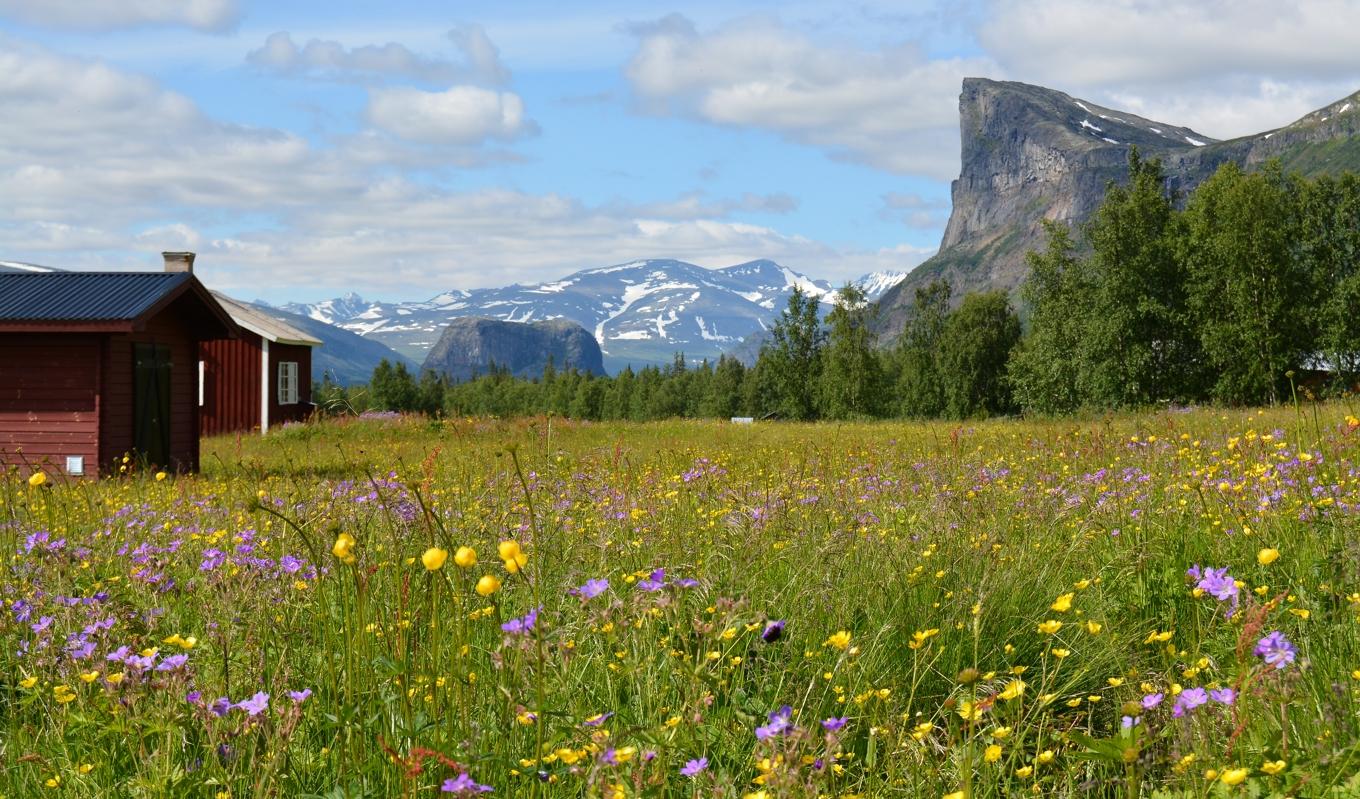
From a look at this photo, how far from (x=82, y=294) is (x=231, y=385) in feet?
50.4

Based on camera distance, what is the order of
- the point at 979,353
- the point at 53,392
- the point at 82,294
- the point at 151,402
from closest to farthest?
the point at 53,392
the point at 82,294
the point at 151,402
the point at 979,353

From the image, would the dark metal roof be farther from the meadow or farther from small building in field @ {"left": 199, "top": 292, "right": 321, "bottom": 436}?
small building in field @ {"left": 199, "top": 292, "right": 321, "bottom": 436}

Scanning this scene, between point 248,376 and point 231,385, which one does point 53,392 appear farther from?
point 248,376

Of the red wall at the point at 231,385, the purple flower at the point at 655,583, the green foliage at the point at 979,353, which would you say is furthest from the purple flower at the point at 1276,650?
the green foliage at the point at 979,353

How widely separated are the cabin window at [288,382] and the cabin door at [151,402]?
15988mm

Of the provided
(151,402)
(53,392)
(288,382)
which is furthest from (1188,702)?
(288,382)

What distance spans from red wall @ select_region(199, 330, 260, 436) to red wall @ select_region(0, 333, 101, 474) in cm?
1400

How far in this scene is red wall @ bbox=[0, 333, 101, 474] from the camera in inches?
656

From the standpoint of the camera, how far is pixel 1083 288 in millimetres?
46438

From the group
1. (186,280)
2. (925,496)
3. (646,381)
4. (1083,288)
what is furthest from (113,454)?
(646,381)

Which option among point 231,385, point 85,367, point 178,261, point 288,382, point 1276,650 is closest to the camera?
point 1276,650

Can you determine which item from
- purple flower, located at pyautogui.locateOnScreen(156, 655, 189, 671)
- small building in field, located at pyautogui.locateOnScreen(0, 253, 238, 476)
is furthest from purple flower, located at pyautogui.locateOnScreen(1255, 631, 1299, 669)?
small building in field, located at pyautogui.locateOnScreen(0, 253, 238, 476)

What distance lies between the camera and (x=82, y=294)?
1706 cm

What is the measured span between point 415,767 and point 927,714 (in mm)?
2518
